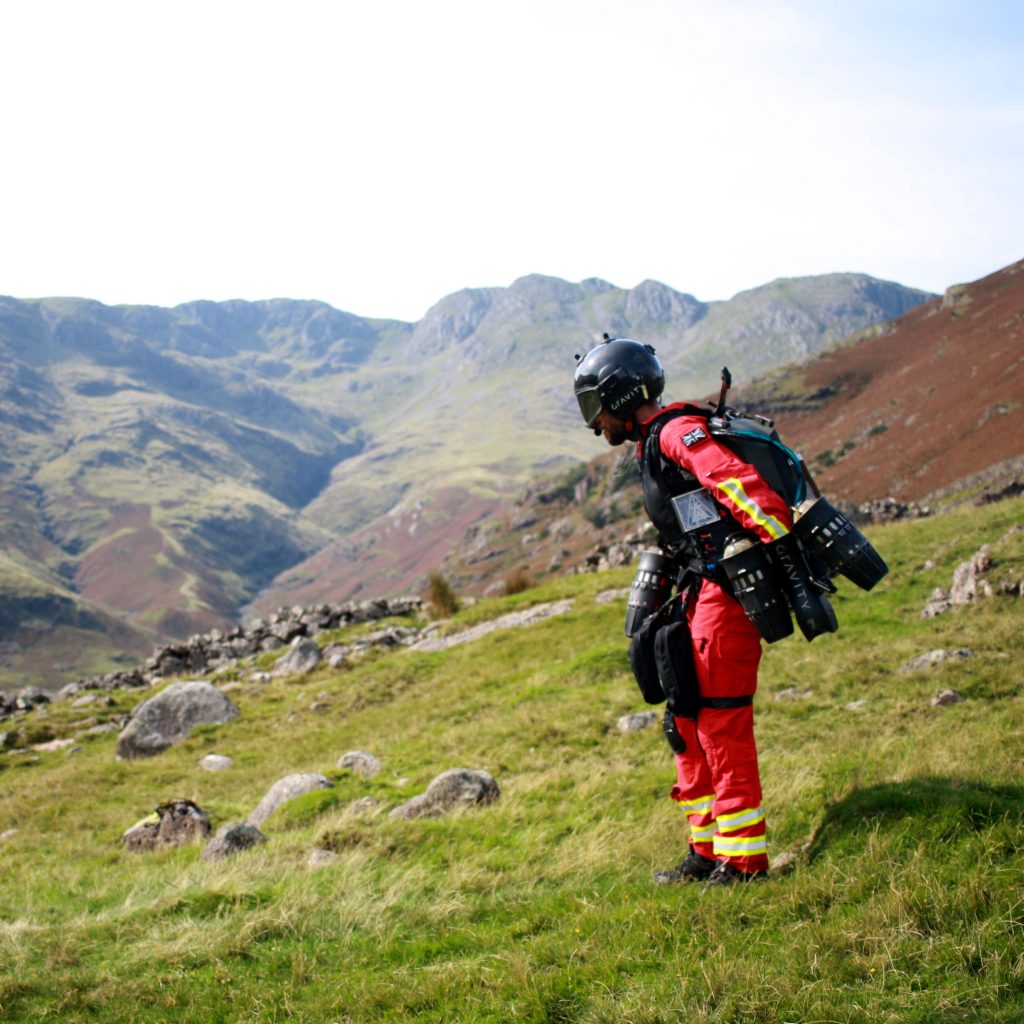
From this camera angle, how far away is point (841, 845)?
17.6ft

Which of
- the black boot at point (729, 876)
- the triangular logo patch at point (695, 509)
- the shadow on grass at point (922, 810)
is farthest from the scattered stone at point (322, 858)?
the triangular logo patch at point (695, 509)

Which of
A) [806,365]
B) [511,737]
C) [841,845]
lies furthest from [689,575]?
[806,365]

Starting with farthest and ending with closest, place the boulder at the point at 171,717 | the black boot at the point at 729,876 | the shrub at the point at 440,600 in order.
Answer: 1. the shrub at the point at 440,600
2. the boulder at the point at 171,717
3. the black boot at the point at 729,876

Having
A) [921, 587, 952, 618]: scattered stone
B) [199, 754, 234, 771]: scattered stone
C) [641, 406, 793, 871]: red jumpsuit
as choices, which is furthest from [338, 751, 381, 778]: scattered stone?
[921, 587, 952, 618]: scattered stone

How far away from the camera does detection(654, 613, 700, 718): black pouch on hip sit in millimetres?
5762

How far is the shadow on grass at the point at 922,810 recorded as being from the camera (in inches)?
199

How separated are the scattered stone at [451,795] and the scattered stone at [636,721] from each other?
258 cm

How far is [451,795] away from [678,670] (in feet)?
14.1

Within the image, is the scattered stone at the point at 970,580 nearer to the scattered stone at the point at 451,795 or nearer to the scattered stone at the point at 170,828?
the scattered stone at the point at 451,795

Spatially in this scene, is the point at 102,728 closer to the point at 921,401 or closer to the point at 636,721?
the point at 636,721

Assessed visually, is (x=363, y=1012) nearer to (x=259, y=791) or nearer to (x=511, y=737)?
(x=511, y=737)

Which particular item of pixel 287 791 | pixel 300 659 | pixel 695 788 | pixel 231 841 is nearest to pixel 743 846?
pixel 695 788

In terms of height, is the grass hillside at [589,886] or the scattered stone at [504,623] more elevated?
the grass hillside at [589,886]

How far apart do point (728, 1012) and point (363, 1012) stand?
1.99 m
